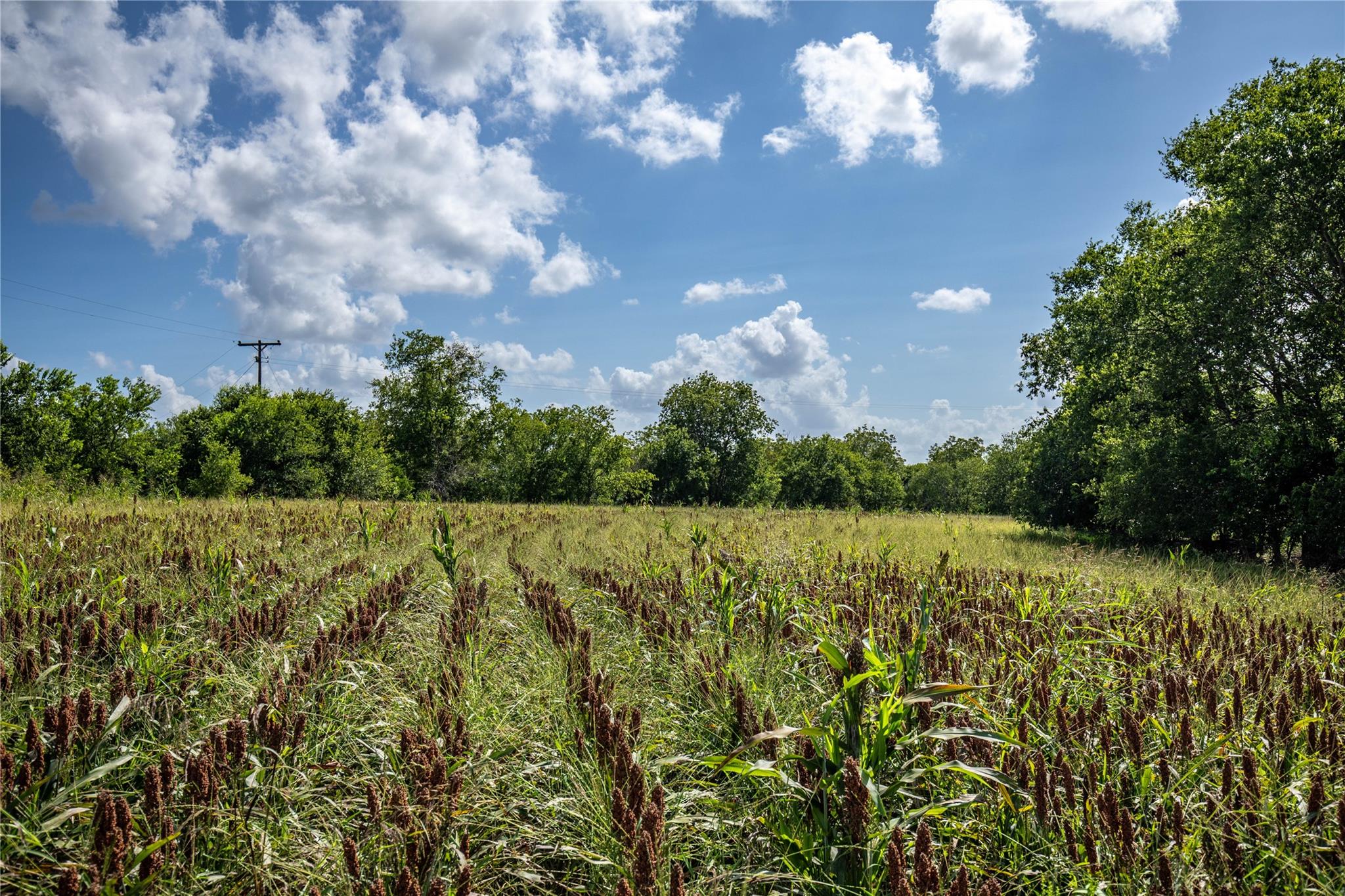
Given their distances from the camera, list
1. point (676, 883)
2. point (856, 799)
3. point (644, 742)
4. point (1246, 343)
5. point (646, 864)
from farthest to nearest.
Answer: point (1246, 343) → point (644, 742) → point (856, 799) → point (646, 864) → point (676, 883)

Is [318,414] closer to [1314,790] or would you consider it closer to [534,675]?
[534,675]

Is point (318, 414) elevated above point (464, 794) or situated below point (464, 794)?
above

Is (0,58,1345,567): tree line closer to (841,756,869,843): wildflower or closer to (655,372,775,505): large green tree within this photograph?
(655,372,775,505): large green tree

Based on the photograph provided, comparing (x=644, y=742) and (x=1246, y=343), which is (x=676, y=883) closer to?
(x=644, y=742)

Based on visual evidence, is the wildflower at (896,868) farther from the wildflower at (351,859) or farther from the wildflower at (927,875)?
the wildflower at (351,859)

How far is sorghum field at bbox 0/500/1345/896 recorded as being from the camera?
217 cm

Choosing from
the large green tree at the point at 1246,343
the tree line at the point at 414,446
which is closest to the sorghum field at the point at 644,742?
the large green tree at the point at 1246,343

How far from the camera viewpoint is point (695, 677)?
4031mm

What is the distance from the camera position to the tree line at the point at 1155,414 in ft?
39.2

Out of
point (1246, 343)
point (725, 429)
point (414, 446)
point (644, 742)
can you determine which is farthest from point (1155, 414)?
point (414, 446)

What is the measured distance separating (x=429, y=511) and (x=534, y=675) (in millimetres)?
12869

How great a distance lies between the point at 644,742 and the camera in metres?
3.27

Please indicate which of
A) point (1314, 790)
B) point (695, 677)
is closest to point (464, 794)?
point (695, 677)

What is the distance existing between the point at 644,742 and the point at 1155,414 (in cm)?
1798
